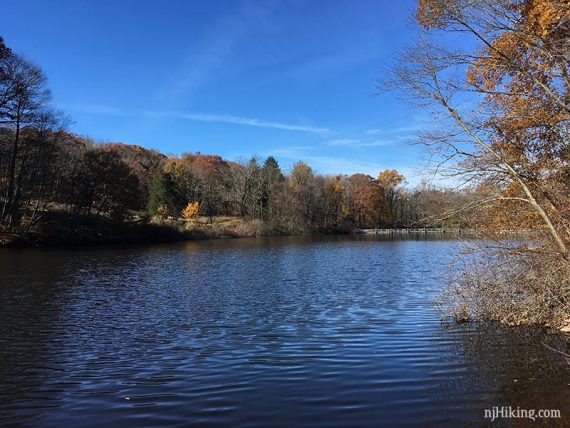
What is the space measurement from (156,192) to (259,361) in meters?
76.1

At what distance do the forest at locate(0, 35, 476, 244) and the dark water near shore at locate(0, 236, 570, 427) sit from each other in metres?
3.85

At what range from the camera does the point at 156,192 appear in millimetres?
82812

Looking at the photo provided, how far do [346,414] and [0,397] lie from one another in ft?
19.6

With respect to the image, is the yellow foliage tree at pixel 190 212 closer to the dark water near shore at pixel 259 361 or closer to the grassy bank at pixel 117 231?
the grassy bank at pixel 117 231

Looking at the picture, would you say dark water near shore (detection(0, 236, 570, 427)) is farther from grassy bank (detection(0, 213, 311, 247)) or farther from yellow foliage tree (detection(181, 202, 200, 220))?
yellow foliage tree (detection(181, 202, 200, 220))

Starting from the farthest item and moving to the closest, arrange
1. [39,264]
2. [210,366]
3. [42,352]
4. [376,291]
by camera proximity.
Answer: [39,264]
[376,291]
[42,352]
[210,366]

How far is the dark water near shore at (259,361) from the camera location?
7488 millimetres

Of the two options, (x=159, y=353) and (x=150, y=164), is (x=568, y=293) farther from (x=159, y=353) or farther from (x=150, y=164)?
(x=150, y=164)

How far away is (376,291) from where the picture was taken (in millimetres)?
20406

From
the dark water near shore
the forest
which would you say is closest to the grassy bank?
the forest

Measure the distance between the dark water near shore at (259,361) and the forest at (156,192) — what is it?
3.85 metres

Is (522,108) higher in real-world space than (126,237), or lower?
higher

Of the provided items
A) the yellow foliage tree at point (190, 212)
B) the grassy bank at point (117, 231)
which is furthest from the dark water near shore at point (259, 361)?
the yellow foliage tree at point (190, 212)

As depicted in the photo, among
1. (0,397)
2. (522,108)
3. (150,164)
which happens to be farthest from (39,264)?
(150,164)
